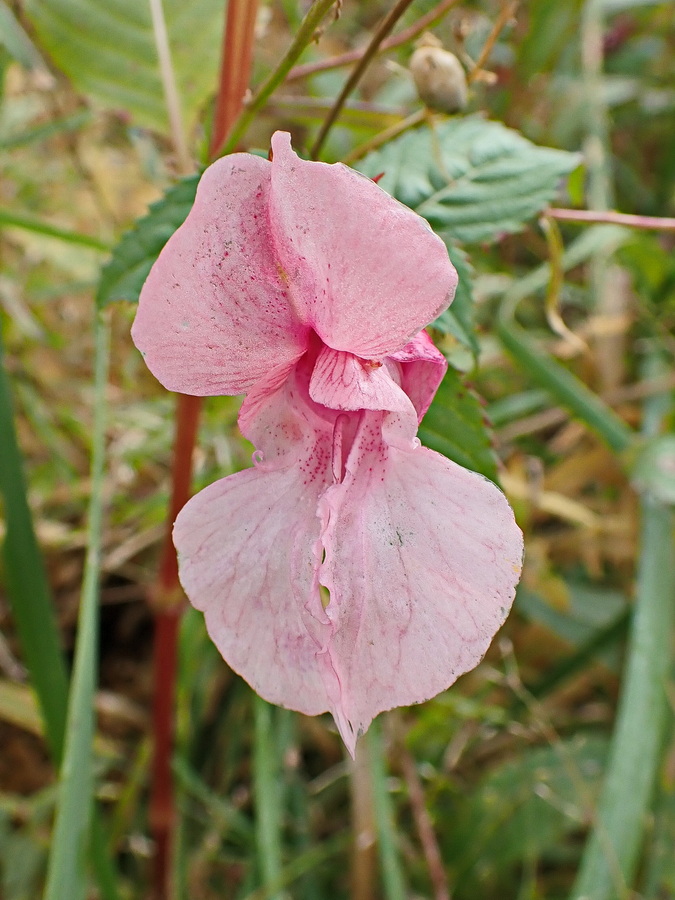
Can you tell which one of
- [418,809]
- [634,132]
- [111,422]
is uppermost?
[634,132]

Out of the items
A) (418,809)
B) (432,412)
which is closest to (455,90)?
(432,412)

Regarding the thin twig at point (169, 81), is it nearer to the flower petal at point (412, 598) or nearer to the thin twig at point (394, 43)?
the thin twig at point (394, 43)

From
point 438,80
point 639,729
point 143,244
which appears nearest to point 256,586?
point 143,244

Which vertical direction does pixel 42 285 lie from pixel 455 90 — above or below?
below

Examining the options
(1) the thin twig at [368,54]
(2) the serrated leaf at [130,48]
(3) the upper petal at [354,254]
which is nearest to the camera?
(3) the upper petal at [354,254]

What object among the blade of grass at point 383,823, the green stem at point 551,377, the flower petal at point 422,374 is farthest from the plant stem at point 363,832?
the flower petal at point 422,374

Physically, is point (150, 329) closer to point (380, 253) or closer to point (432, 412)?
point (380, 253)

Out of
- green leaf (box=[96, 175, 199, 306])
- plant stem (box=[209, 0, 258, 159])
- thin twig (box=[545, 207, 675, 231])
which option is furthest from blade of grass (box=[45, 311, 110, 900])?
thin twig (box=[545, 207, 675, 231])
